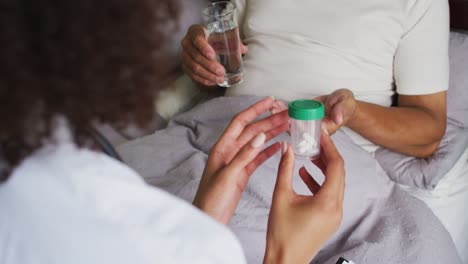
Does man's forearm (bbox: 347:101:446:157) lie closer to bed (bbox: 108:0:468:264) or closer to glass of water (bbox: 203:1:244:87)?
bed (bbox: 108:0:468:264)

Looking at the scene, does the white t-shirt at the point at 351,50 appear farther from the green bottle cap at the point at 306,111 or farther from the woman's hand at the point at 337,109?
the green bottle cap at the point at 306,111

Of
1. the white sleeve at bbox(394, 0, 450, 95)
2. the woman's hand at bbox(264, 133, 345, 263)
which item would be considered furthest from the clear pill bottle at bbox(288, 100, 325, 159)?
the white sleeve at bbox(394, 0, 450, 95)

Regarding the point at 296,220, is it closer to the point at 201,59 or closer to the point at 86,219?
the point at 86,219

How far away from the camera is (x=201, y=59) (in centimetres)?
128

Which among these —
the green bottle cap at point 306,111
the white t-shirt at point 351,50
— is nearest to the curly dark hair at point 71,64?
the green bottle cap at point 306,111

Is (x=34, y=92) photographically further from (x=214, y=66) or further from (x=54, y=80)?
(x=214, y=66)

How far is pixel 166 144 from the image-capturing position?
1269 mm

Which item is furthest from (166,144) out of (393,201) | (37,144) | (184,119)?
(37,144)

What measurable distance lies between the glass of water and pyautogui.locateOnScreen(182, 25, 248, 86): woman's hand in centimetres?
2

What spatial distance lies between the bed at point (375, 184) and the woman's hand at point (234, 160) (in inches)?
6.9

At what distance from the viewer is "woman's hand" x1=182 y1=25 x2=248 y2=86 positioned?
49.3 inches

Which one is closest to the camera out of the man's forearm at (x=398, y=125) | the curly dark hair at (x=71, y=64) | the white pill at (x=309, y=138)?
the curly dark hair at (x=71, y=64)

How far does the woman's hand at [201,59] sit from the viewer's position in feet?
4.11

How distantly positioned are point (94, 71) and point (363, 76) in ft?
3.24
